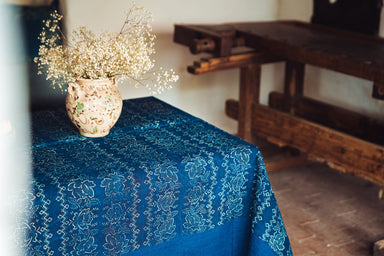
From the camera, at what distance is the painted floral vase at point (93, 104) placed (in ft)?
6.09

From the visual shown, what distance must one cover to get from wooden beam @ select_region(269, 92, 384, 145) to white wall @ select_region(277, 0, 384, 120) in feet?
1.41

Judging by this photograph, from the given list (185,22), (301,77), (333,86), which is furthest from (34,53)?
(333,86)

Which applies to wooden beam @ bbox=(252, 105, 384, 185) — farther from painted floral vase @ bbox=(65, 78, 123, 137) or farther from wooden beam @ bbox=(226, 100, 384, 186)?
painted floral vase @ bbox=(65, 78, 123, 137)

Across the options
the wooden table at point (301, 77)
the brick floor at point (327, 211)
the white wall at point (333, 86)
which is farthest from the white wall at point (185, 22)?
the brick floor at point (327, 211)

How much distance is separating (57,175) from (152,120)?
643mm

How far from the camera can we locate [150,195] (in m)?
1.71

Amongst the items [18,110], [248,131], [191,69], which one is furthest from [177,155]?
[18,110]

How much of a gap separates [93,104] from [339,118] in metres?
2.27

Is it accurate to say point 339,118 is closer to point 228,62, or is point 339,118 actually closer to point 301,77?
point 301,77

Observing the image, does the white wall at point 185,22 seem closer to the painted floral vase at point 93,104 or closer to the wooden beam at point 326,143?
the wooden beam at point 326,143

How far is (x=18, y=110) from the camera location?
3.75 metres

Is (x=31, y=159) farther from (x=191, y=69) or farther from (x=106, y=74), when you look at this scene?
(x=191, y=69)

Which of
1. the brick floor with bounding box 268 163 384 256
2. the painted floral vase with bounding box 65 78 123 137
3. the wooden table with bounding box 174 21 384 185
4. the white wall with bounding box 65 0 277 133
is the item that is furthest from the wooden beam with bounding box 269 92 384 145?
the painted floral vase with bounding box 65 78 123 137

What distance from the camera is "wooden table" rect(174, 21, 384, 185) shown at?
285 cm
